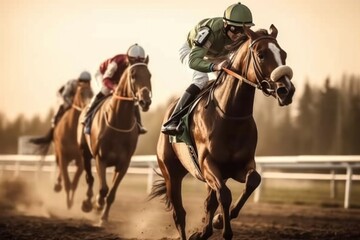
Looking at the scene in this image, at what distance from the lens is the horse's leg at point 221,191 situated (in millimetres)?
5484

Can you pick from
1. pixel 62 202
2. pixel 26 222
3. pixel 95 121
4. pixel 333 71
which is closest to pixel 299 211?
pixel 95 121

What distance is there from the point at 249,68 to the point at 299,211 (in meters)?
5.64

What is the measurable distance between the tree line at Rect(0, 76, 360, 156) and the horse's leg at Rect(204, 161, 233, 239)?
11872 millimetres

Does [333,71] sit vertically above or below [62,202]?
above

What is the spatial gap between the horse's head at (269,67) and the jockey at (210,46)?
0.34m

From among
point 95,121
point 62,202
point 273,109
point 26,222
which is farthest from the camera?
point 273,109

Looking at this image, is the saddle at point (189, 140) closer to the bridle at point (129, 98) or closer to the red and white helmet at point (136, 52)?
the bridle at point (129, 98)

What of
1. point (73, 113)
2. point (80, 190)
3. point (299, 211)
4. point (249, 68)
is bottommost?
point (80, 190)

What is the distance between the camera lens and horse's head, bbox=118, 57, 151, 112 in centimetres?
875

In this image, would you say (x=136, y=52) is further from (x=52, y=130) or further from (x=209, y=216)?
(x=52, y=130)

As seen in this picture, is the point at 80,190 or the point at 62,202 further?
the point at 80,190

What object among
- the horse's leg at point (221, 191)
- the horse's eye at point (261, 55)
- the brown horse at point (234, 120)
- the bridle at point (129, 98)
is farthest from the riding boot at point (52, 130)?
the horse's eye at point (261, 55)

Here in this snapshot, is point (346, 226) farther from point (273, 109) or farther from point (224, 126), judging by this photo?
point (273, 109)

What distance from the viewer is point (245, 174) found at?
226 inches
